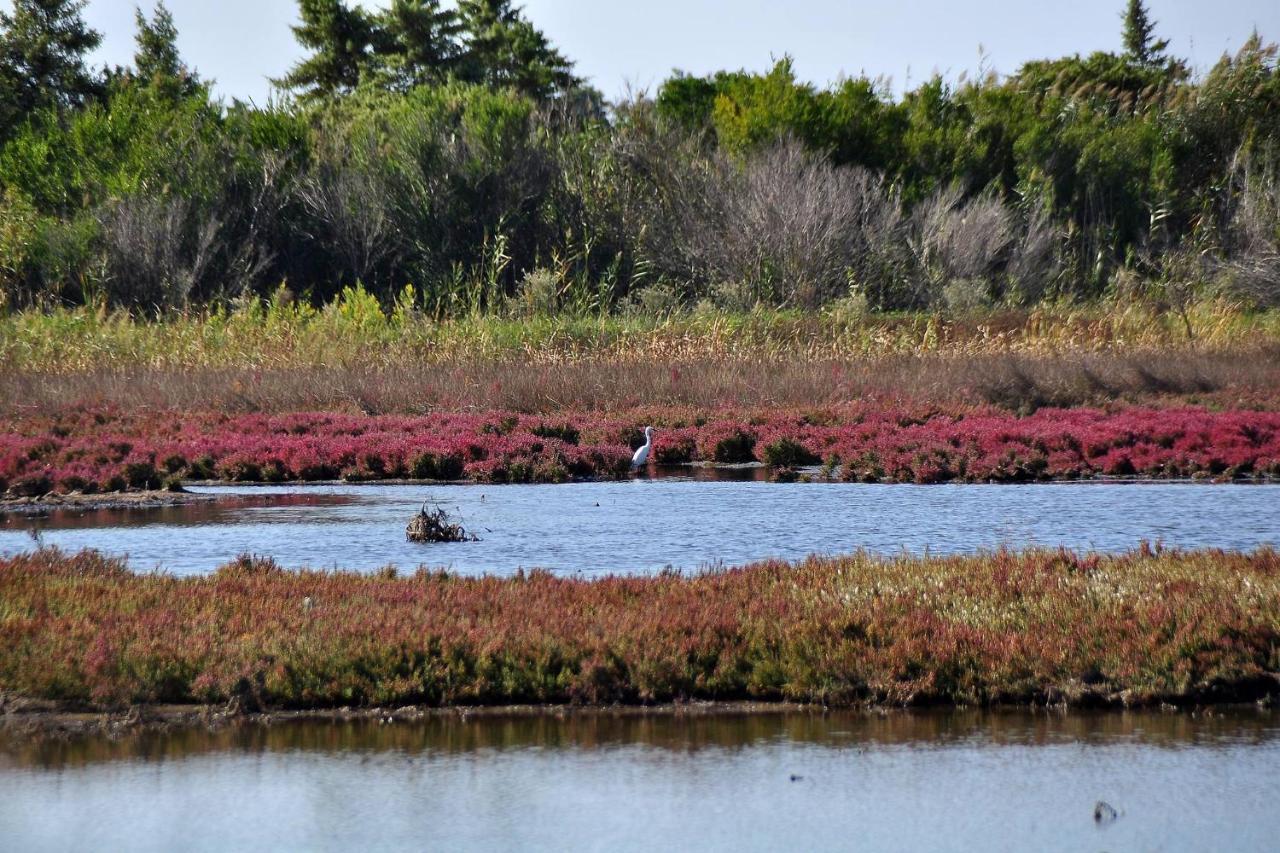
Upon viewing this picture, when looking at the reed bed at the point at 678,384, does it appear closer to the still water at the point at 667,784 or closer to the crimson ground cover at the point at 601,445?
the crimson ground cover at the point at 601,445

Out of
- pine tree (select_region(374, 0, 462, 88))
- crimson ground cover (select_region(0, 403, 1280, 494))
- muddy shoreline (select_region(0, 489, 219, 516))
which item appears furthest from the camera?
pine tree (select_region(374, 0, 462, 88))

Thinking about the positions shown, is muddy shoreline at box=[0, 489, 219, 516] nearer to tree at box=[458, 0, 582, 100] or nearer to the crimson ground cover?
the crimson ground cover

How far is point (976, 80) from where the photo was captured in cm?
5166

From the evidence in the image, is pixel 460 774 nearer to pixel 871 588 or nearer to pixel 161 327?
pixel 871 588

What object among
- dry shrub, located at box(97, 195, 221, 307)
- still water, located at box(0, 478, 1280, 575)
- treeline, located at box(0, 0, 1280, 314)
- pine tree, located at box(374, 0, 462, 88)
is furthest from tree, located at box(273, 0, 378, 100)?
still water, located at box(0, 478, 1280, 575)

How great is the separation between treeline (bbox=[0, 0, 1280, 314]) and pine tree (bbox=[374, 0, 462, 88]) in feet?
59.2

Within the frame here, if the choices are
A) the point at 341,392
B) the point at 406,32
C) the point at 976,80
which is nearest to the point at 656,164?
the point at 976,80

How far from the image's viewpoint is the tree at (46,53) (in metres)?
56.9

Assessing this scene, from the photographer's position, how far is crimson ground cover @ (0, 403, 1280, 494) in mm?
19406

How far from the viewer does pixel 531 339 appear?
1092 inches

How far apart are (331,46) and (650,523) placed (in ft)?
202

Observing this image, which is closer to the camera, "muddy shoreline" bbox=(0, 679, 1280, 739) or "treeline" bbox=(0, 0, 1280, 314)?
"muddy shoreline" bbox=(0, 679, 1280, 739)

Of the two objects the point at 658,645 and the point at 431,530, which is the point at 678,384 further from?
the point at 658,645

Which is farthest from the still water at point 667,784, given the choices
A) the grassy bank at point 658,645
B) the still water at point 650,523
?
the still water at point 650,523
